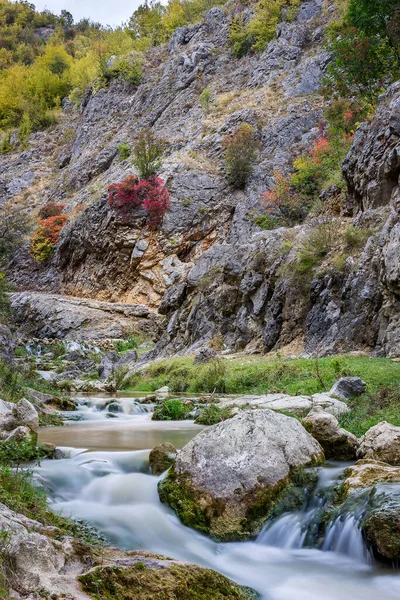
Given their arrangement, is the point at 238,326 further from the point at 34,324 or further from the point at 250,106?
the point at 250,106

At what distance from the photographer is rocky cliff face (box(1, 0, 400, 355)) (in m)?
15.9

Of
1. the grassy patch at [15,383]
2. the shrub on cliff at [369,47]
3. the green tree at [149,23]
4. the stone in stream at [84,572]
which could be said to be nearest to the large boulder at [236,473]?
the stone in stream at [84,572]

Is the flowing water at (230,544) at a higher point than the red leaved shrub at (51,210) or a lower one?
lower

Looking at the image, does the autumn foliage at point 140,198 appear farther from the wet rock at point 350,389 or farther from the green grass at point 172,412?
the wet rock at point 350,389

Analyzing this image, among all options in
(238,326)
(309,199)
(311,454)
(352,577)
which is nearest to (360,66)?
(309,199)

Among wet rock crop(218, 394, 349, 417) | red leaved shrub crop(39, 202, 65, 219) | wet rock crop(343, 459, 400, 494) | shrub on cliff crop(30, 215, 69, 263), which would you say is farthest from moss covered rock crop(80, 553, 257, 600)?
red leaved shrub crop(39, 202, 65, 219)

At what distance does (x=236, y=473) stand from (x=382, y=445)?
6.50ft

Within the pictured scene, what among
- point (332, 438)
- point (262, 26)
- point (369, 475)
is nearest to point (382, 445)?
point (332, 438)

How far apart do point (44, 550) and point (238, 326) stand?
17066 mm

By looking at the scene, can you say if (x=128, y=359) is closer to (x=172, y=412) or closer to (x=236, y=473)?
(x=172, y=412)

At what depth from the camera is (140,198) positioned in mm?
34906

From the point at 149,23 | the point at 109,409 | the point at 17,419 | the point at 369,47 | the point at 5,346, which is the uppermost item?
the point at 149,23

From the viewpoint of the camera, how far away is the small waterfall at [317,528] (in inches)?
169

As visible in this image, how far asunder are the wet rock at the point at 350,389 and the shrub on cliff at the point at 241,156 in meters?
27.8
